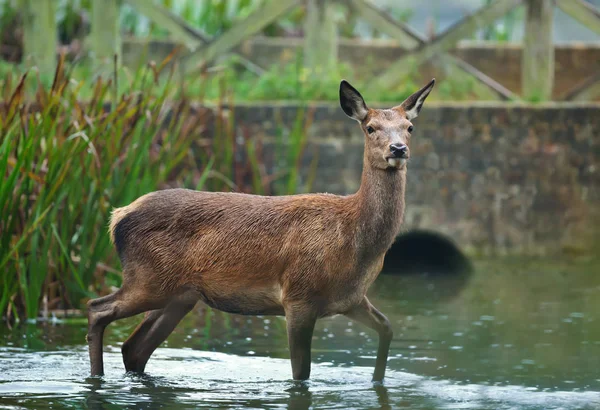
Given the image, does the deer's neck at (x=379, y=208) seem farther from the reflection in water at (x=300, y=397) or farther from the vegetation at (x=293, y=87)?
the vegetation at (x=293, y=87)

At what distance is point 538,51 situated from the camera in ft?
48.7

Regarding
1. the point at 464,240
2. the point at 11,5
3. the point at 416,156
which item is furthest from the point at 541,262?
the point at 11,5

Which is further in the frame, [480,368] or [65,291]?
[65,291]

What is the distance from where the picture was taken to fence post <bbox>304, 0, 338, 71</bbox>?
14.5 metres

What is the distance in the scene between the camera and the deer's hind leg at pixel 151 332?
8258 millimetres

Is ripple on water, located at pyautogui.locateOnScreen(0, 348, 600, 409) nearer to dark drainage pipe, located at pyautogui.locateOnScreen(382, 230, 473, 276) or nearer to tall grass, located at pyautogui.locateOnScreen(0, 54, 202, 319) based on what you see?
tall grass, located at pyautogui.locateOnScreen(0, 54, 202, 319)

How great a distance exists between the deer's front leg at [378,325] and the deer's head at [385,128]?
3.35 feet

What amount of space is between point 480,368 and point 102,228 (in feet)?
11.9

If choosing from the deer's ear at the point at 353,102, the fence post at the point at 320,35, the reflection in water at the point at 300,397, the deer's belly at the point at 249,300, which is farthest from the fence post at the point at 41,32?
the reflection in water at the point at 300,397

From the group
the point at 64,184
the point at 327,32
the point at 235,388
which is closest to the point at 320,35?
the point at 327,32

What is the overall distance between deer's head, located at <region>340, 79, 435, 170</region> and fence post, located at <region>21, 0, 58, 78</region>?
7.64 metres

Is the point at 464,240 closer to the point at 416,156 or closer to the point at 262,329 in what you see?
the point at 416,156

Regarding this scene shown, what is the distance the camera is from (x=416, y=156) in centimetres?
1444

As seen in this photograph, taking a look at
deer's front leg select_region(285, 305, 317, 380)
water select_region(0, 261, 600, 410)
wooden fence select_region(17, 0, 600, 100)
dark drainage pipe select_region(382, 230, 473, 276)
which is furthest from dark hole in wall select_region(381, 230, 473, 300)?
deer's front leg select_region(285, 305, 317, 380)
